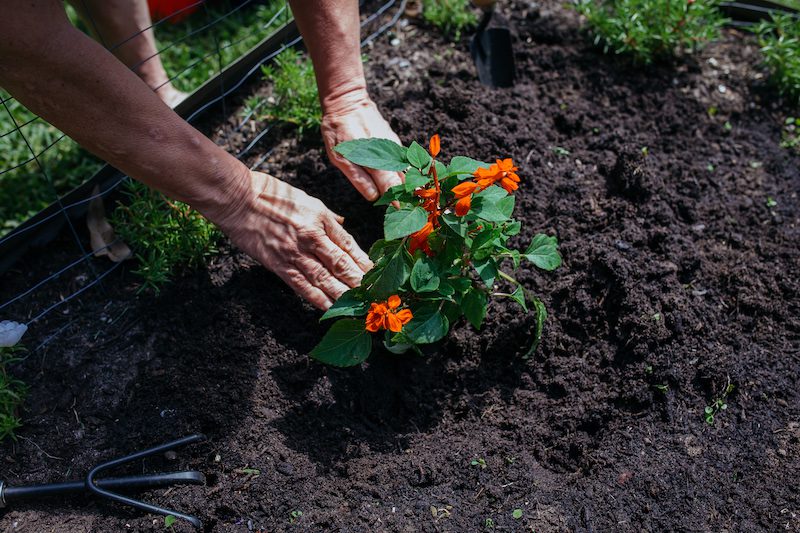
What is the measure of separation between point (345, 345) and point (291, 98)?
1.33 meters

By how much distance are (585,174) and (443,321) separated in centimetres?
106

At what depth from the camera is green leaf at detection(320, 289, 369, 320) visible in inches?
76.2

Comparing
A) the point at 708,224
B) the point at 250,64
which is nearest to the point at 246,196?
the point at 250,64

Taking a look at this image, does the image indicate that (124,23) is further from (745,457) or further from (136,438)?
(745,457)

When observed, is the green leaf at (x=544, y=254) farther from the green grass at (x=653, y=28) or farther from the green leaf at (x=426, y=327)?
the green grass at (x=653, y=28)

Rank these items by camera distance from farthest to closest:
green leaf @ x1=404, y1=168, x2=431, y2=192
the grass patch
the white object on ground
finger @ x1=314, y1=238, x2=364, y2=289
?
the grass patch → the white object on ground → finger @ x1=314, y1=238, x2=364, y2=289 → green leaf @ x1=404, y1=168, x2=431, y2=192

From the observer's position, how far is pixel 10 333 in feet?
7.59

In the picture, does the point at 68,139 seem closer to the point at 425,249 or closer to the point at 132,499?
the point at 132,499

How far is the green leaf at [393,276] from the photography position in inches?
73.7

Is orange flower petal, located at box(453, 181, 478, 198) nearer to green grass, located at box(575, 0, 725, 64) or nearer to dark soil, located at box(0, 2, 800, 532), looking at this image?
dark soil, located at box(0, 2, 800, 532)

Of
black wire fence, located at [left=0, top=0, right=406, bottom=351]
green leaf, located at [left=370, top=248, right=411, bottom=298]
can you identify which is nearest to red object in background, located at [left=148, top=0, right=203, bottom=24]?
black wire fence, located at [left=0, top=0, right=406, bottom=351]

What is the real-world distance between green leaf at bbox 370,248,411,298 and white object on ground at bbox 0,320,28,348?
Result: 130 cm

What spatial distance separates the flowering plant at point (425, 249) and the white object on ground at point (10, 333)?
109 centimetres

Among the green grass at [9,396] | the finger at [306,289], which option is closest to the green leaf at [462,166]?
the finger at [306,289]
